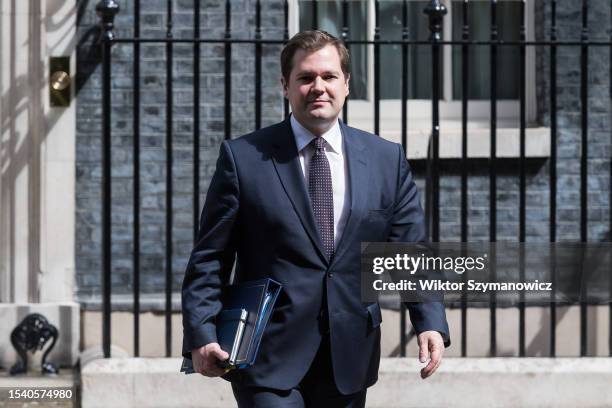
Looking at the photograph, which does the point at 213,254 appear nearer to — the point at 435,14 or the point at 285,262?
the point at 285,262

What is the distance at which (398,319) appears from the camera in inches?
310

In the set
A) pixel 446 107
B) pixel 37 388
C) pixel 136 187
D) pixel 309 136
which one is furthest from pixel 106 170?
pixel 309 136

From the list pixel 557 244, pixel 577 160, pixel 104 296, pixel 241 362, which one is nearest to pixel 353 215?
pixel 241 362

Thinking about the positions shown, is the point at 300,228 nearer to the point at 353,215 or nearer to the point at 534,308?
the point at 353,215

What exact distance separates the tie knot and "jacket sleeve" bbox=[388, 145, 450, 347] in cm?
29

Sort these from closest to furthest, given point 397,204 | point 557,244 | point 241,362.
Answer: point 241,362
point 397,204
point 557,244

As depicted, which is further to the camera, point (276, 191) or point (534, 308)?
point (534, 308)

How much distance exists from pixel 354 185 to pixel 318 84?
35 centimetres

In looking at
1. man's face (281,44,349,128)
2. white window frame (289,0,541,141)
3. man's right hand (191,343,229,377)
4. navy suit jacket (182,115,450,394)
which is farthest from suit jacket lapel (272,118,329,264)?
white window frame (289,0,541,141)

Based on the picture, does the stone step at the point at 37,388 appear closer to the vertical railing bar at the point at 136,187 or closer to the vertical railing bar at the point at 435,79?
the vertical railing bar at the point at 136,187

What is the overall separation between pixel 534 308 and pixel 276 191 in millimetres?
4285

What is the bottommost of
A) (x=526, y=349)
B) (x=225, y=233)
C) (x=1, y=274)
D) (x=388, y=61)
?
(x=526, y=349)

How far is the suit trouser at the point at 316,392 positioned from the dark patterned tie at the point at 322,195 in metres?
0.30

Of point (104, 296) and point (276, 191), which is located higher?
point (276, 191)
